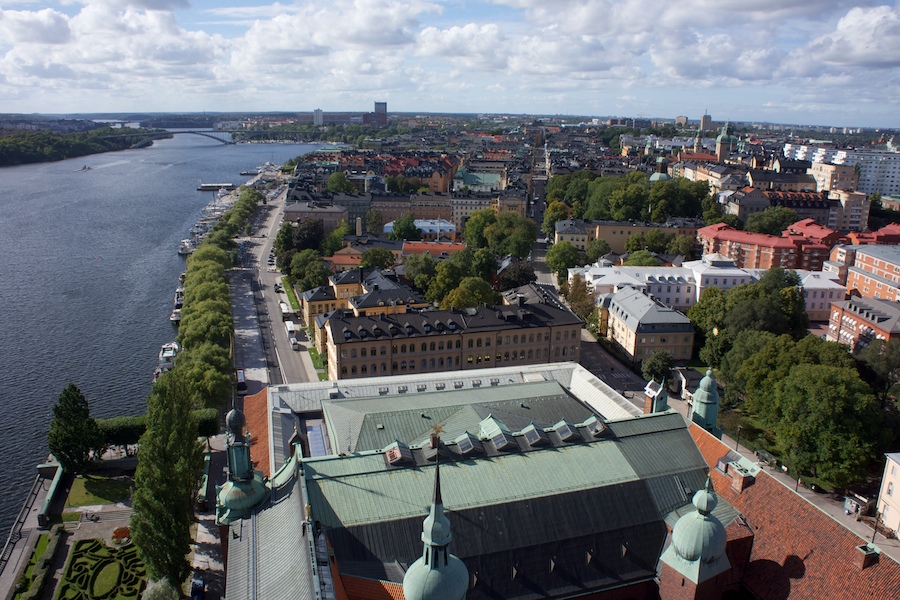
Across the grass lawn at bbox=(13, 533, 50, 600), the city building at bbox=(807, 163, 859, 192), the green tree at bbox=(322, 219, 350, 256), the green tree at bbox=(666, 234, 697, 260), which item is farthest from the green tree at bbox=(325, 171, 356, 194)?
the grass lawn at bbox=(13, 533, 50, 600)

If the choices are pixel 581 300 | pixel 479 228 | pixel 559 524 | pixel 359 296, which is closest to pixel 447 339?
pixel 359 296

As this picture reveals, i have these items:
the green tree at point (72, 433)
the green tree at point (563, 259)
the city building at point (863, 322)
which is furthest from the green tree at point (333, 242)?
the city building at point (863, 322)

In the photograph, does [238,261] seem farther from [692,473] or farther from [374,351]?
[692,473]

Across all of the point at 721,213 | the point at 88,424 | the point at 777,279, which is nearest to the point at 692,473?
the point at 88,424

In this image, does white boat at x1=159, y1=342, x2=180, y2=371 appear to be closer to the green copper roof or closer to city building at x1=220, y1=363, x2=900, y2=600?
the green copper roof

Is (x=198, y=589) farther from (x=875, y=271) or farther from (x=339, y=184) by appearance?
(x=339, y=184)

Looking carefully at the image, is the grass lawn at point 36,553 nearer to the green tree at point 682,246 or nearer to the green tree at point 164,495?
the green tree at point 164,495
